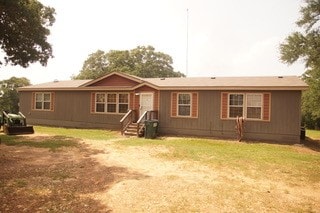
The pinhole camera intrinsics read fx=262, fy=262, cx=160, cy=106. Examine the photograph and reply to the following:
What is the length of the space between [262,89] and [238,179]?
9.48 metres

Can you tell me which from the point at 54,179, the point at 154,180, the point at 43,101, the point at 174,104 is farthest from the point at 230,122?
the point at 43,101

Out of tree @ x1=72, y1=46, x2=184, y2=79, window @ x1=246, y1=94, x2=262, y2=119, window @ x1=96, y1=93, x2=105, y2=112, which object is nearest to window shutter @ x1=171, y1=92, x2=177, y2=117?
window @ x1=246, y1=94, x2=262, y2=119

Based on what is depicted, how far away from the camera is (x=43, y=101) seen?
24.5 metres

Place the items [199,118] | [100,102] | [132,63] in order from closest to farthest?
[199,118], [100,102], [132,63]

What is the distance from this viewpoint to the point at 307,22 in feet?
73.0

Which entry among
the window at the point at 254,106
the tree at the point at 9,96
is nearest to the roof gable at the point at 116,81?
the window at the point at 254,106

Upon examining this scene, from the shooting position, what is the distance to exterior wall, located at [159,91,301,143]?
15.6 m

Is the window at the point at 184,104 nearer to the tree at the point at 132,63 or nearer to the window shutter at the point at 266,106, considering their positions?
the window shutter at the point at 266,106

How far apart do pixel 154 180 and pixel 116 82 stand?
14.7 meters

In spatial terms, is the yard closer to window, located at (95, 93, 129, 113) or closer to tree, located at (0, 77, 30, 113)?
window, located at (95, 93, 129, 113)

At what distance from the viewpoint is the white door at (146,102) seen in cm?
1944

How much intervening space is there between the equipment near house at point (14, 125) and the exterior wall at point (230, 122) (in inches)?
356

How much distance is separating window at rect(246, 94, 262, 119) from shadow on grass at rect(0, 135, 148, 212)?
9712 millimetres

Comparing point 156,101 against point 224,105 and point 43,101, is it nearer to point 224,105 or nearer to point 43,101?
point 224,105
